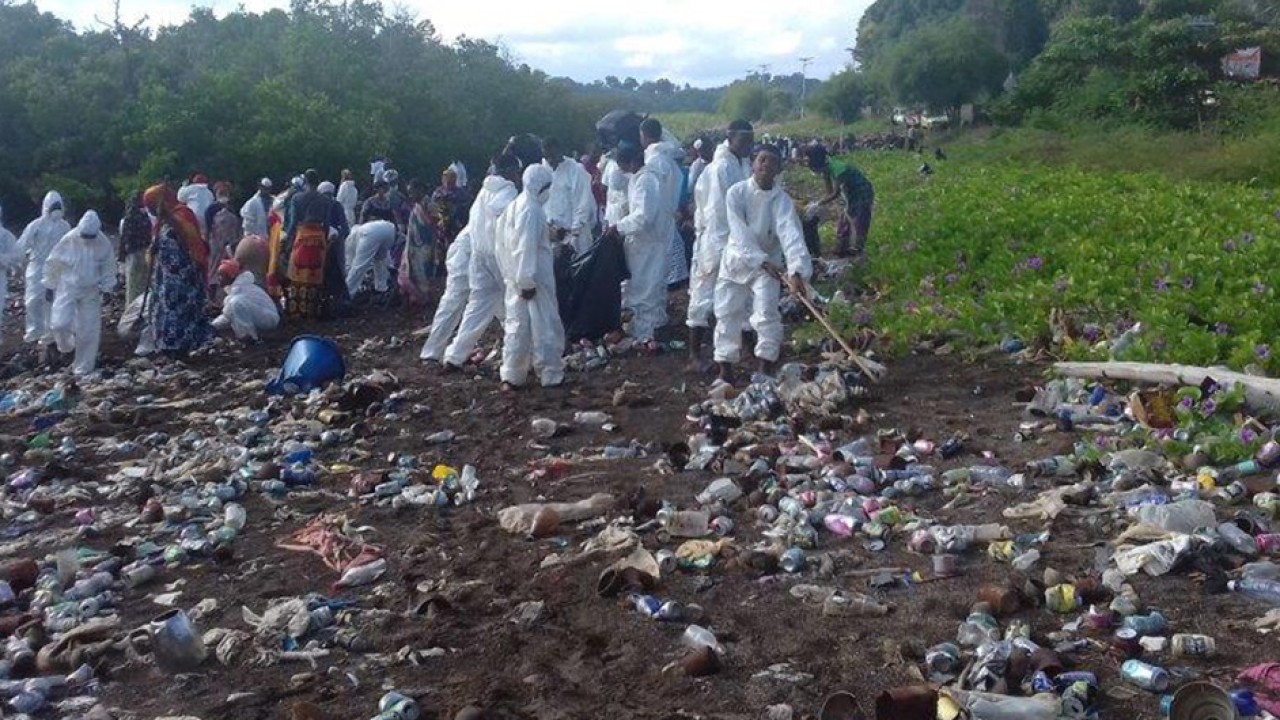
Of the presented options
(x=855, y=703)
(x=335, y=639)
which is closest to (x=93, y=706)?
(x=335, y=639)

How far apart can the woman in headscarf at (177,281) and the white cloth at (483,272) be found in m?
3.18

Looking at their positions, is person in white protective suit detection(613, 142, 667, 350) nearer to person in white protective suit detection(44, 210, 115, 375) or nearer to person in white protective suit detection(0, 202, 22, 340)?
person in white protective suit detection(44, 210, 115, 375)

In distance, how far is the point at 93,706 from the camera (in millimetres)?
4703

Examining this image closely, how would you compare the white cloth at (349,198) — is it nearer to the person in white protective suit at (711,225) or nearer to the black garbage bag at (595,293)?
the black garbage bag at (595,293)

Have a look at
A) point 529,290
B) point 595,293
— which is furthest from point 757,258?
point 595,293

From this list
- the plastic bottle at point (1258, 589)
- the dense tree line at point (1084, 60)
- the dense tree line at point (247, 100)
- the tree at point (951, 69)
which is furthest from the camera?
the tree at point (951, 69)

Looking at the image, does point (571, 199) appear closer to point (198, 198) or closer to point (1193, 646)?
point (198, 198)

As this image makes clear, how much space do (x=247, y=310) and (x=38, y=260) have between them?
2819mm

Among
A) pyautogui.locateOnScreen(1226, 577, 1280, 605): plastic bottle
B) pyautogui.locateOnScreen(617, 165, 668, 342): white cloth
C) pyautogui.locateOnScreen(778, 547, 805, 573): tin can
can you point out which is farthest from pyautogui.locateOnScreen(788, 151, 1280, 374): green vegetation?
pyautogui.locateOnScreen(778, 547, 805, 573): tin can

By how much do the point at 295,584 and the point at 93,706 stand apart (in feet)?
4.14

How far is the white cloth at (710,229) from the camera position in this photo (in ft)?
30.8

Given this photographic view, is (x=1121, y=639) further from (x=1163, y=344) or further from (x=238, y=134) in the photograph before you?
(x=238, y=134)

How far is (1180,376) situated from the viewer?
756cm

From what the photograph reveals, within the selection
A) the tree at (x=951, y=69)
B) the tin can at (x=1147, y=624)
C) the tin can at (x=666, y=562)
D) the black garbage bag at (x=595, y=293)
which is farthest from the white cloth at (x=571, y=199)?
the tree at (x=951, y=69)
